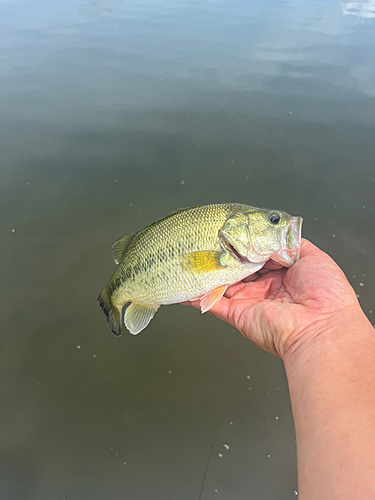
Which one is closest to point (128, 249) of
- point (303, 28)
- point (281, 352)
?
point (281, 352)

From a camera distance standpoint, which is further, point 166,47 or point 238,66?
point 166,47

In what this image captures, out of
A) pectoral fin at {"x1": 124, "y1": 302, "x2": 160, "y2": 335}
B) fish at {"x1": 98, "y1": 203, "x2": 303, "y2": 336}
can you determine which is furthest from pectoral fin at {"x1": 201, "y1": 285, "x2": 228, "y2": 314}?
pectoral fin at {"x1": 124, "y1": 302, "x2": 160, "y2": 335}

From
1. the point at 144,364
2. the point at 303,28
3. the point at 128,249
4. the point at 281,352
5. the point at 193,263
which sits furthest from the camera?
the point at 303,28

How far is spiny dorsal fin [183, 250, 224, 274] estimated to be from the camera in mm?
2461

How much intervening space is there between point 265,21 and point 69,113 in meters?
9.79

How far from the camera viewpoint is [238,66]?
8.48 meters

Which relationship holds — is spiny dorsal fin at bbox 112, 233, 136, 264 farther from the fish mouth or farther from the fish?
the fish mouth

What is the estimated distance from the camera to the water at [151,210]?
296 cm

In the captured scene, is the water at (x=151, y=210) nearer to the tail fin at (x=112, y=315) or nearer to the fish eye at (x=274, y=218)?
the tail fin at (x=112, y=315)

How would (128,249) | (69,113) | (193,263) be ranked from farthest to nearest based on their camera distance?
(69,113), (128,249), (193,263)

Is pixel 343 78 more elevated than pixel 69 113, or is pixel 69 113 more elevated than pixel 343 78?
pixel 343 78

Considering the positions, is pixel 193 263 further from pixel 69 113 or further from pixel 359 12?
pixel 359 12

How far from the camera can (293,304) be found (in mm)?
2311

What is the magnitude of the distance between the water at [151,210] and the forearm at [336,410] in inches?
63.4
